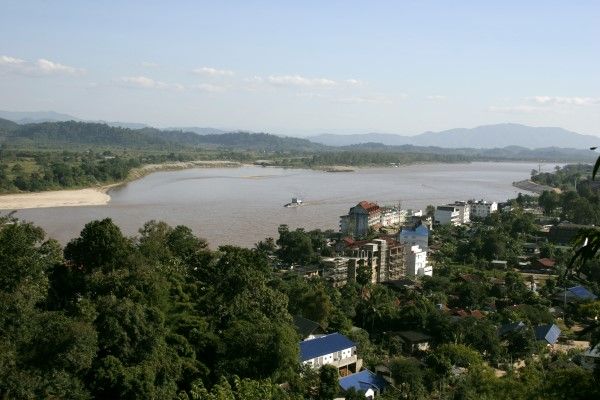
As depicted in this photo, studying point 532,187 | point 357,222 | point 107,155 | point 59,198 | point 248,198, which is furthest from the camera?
point 107,155

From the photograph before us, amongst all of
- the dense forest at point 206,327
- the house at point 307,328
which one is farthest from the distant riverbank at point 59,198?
the house at point 307,328

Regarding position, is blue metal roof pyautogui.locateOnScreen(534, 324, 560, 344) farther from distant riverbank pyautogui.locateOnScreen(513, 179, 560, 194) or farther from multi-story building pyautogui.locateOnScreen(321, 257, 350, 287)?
distant riverbank pyautogui.locateOnScreen(513, 179, 560, 194)

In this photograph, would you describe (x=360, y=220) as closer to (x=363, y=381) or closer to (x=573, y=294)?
(x=573, y=294)

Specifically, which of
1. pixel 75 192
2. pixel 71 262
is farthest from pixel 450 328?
pixel 75 192

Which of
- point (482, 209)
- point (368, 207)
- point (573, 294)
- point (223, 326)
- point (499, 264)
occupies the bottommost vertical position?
point (499, 264)

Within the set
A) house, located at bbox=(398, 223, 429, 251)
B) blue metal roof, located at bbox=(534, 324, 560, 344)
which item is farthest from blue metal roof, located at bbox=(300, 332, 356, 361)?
house, located at bbox=(398, 223, 429, 251)

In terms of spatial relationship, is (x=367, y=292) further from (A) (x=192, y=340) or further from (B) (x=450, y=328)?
(A) (x=192, y=340)

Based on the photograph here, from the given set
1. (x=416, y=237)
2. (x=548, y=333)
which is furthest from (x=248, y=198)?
(x=548, y=333)
